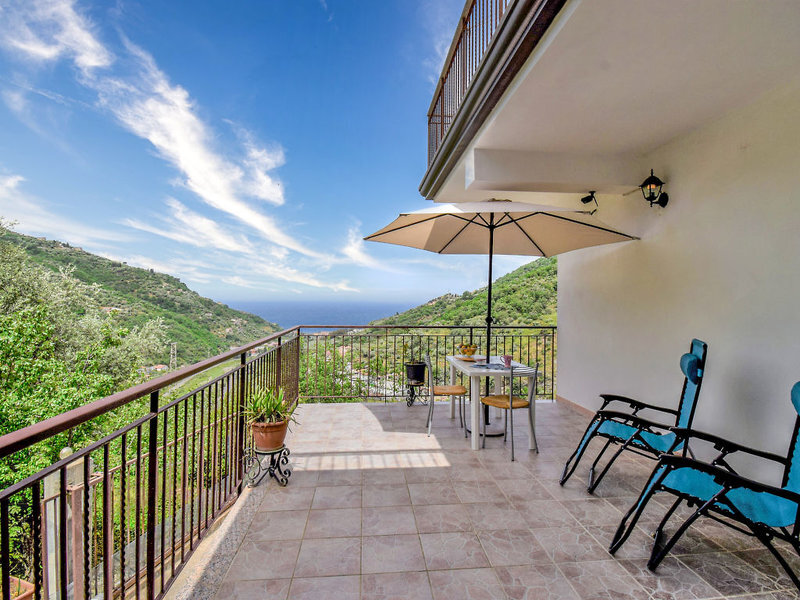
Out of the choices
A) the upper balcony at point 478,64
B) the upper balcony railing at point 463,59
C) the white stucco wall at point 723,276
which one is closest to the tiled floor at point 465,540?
the white stucco wall at point 723,276

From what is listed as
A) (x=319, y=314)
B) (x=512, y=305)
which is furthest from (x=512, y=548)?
(x=319, y=314)

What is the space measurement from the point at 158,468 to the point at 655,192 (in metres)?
4.31

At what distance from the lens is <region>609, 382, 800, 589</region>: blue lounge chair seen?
5.88 feet

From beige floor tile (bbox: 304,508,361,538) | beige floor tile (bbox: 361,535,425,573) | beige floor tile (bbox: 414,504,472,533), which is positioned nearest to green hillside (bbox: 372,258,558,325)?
beige floor tile (bbox: 414,504,472,533)

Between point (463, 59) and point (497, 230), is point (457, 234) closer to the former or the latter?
point (497, 230)

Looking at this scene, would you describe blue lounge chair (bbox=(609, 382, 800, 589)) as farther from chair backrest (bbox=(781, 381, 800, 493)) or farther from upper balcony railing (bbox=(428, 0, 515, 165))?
upper balcony railing (bbox=(428, 0, 515, 165))

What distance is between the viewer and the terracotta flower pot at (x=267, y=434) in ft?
9.44

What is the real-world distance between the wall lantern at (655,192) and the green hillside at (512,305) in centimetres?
395

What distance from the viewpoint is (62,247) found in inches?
785

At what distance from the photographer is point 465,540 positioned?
2.25 meters

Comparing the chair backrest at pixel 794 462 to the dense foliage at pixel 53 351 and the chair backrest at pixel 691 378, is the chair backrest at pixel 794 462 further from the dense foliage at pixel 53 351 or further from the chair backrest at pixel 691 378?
the dense foliage at pixel 53 351

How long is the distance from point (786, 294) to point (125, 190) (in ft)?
134

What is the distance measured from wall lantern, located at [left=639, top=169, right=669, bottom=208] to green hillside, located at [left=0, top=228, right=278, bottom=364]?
15630 millimetres

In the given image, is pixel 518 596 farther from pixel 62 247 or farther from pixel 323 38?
pixel 62 247
